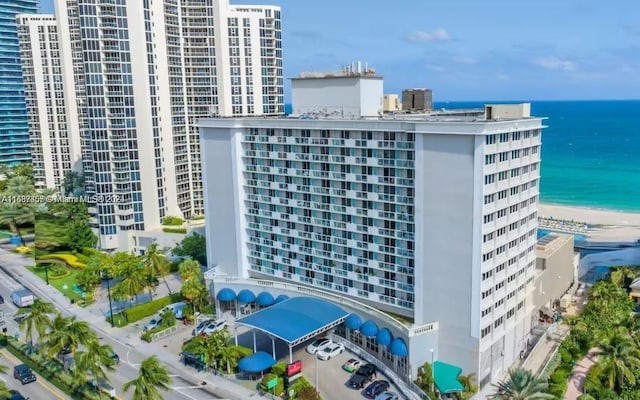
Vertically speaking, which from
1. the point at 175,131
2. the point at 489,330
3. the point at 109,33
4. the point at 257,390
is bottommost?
the point at 257,390

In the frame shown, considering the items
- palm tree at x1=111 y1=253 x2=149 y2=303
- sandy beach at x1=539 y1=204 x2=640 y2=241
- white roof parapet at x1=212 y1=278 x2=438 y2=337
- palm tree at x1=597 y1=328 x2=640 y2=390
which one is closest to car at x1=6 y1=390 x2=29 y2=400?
palm tree at x1=111 y1=253 x2=149 y2=303

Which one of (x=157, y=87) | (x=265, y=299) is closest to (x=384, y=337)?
(x=265, y=299)

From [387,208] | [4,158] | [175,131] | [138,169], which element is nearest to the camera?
[387,208]

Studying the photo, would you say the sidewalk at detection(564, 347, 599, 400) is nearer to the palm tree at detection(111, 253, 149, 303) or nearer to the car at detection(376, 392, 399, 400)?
the car at detection(376, 392, 399, 400)

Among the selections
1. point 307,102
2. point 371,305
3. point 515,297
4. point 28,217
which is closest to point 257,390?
point 371,305

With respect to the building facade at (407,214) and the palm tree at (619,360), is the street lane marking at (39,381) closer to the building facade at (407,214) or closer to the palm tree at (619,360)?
the building facade at (407,214)

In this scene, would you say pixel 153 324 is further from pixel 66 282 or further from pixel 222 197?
pixel 66 282

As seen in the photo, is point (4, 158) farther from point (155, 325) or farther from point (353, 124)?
point (353, 124)

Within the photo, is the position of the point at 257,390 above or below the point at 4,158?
below
